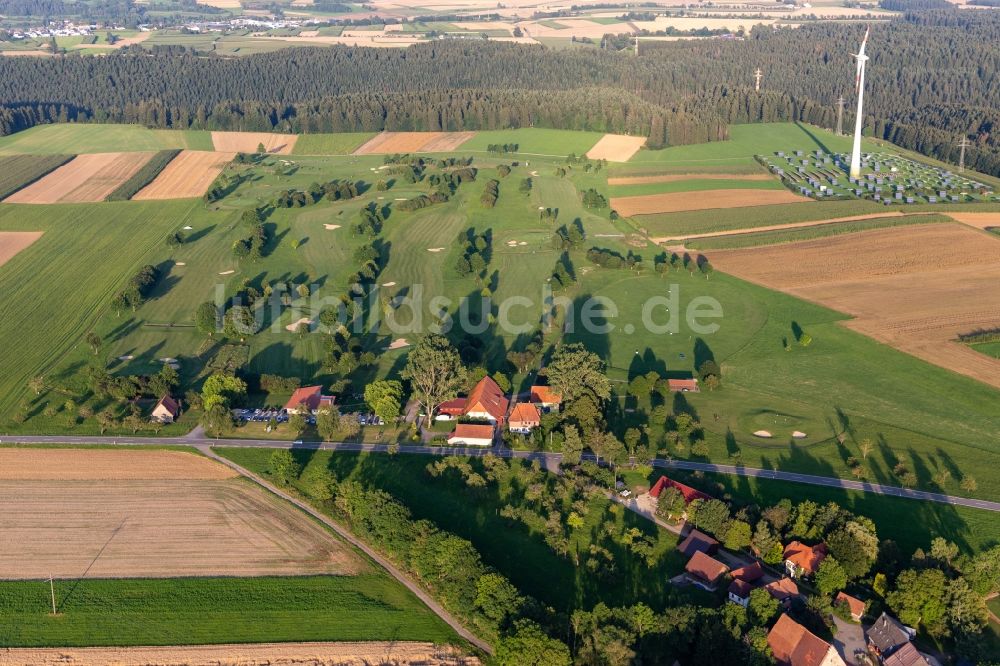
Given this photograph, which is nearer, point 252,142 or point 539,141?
point 539,141

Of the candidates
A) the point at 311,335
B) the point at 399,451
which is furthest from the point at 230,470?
the point at 311,335

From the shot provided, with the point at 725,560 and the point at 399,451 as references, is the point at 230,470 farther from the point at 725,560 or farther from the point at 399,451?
the point at 725,560

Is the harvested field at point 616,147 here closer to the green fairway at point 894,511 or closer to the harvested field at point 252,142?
the harvested field at point 252,142

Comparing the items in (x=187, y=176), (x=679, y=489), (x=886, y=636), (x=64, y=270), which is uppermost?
(x=187, y=176)

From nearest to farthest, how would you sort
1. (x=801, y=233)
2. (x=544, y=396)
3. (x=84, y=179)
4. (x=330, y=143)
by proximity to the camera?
(x=544, y=396), (x=801, y=233), (x=84, y=179), (x=330, y=143)

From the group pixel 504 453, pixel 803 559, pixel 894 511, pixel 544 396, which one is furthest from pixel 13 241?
pixel 894 511

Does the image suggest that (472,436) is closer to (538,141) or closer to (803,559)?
(803,559)

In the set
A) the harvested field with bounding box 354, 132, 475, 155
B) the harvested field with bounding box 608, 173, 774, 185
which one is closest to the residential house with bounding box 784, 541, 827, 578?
the harvested field with bounding box 608, 173, 774, 185

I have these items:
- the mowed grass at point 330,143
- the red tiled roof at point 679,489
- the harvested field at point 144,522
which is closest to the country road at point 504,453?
the harvested field at point 144,522
